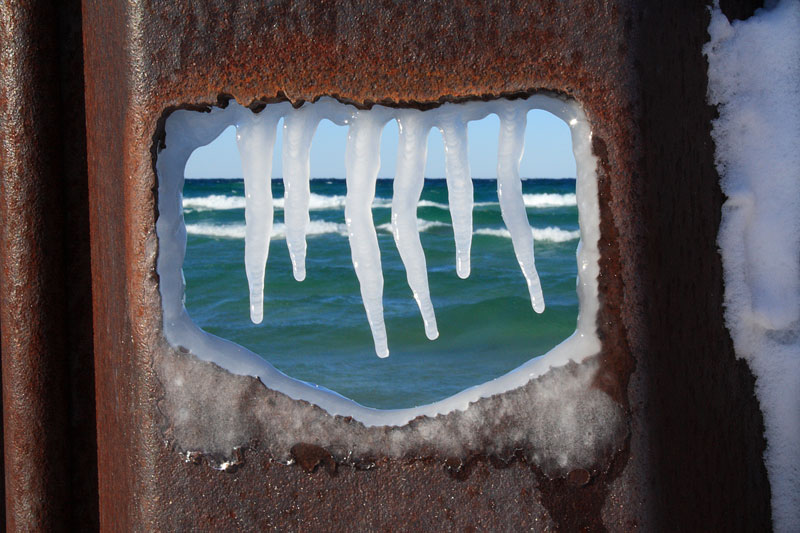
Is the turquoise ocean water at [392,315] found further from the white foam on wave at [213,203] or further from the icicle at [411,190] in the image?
the white foam on wave at [213,203]

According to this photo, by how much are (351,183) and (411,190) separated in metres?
0.08

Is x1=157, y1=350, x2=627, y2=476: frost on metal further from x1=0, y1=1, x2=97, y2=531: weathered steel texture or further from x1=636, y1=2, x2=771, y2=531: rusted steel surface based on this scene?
x1=0, y1=1, x2=97, y2=531: weathered steel texture

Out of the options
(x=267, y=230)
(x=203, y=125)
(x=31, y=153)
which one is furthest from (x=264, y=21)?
(x=31, y=153)

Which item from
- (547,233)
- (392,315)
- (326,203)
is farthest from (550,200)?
(392,315)

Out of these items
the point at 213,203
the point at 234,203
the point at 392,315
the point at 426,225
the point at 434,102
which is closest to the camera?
the point at 434,102

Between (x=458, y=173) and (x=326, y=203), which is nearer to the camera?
(x=458, y=173)

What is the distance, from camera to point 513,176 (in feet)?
2.64

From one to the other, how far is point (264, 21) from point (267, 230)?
263 millimetres

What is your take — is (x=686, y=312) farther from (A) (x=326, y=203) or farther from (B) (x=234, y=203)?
(B) (x=234, y=203)

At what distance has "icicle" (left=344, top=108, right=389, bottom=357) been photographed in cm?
79

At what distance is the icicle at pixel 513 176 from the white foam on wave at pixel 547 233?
10177 mm

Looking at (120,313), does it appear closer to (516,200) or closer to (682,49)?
(516,200)

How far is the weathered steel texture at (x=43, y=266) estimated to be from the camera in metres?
0.83

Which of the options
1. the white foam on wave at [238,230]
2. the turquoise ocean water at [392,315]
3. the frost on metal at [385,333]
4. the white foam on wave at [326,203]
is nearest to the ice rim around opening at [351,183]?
the frost on metal at [385,333]
